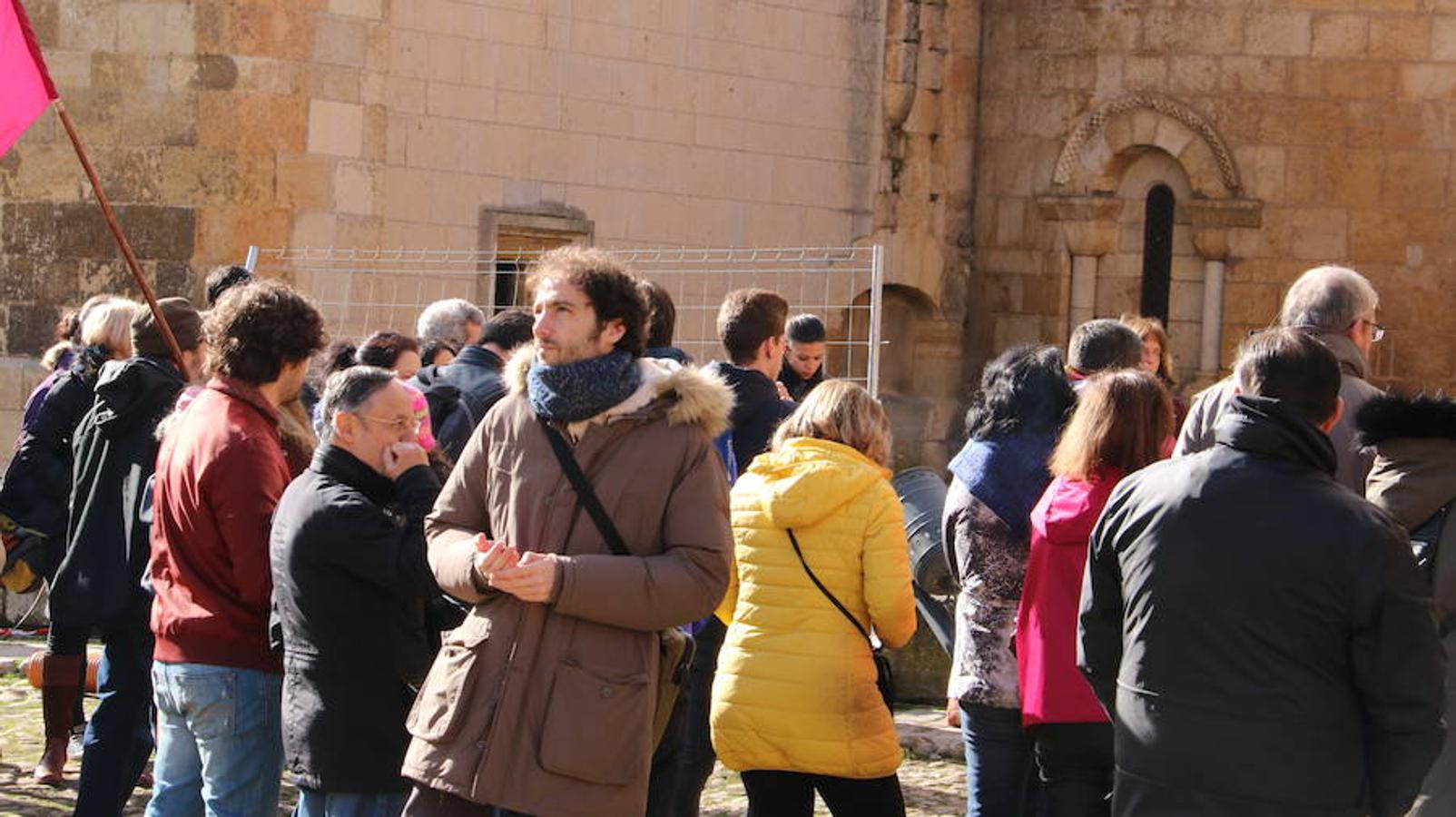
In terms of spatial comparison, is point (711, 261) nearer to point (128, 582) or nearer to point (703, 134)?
point (703, 134)

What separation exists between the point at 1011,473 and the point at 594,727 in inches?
70.6

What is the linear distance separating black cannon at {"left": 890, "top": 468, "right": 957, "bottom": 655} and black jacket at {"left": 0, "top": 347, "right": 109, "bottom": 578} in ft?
9.64

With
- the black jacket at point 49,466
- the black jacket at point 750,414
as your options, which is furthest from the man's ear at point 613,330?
the black jacket at point 49,466

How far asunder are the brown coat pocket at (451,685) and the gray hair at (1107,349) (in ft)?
8.95

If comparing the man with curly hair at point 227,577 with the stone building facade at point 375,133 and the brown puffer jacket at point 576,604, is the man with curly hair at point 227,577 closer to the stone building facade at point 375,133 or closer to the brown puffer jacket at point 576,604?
the brown puffer jacket at point 576,604

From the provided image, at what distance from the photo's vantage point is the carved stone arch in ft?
50.1

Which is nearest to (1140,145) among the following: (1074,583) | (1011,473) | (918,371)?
(918,371)

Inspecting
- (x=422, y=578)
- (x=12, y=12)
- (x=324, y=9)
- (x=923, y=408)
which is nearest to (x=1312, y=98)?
(x=923, y=408)

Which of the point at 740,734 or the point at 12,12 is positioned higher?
the point at 12,12

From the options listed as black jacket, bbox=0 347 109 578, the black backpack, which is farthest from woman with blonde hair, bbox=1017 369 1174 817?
black jacket, bbox=0 347 109 578

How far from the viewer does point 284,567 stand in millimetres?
5301

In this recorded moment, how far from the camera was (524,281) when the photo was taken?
40.8 feet

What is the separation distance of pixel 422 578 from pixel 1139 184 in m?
11.2

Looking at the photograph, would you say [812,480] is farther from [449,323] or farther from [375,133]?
[375,133]
